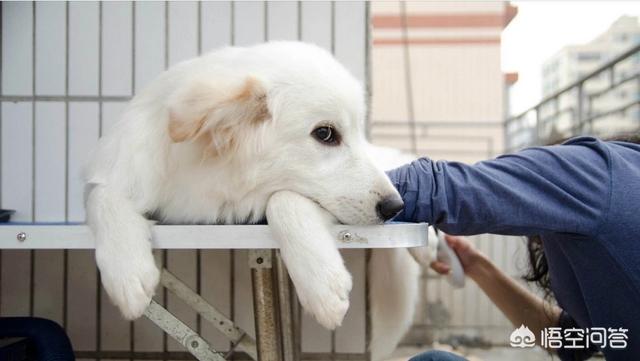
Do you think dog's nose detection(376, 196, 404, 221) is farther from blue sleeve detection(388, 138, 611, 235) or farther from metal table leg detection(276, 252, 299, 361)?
metal table leg detection(276, 252, 299, 361)

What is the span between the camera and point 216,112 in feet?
3.13

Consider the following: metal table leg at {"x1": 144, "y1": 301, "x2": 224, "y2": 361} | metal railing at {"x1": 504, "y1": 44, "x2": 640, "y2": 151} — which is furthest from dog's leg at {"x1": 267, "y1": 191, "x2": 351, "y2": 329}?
metal railing at {"x1": 504, "y1": 44, "x2": 640, "y2": 151}

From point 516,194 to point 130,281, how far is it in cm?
68

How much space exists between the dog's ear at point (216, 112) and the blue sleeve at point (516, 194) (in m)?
0.33

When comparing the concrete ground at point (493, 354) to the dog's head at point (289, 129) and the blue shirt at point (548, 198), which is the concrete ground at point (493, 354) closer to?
the blue shirt at point (548, 198)

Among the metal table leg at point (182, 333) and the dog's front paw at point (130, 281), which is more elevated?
the dog's front paw at point (130, 281)

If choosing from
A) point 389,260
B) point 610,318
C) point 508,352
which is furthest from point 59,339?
point 508,352

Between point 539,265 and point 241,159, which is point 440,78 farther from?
point 241,159

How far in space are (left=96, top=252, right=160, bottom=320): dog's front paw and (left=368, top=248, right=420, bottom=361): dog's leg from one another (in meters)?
0.85

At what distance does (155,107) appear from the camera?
1.15 meters

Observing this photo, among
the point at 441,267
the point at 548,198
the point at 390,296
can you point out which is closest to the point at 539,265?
the point at 441,267

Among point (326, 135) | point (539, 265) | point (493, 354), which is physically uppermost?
point (326, 135)

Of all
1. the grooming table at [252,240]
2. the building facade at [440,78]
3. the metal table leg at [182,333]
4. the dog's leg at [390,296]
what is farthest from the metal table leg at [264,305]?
the building facade at [440,78]

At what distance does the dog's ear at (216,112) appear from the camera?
3.09ft
